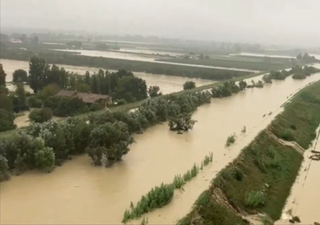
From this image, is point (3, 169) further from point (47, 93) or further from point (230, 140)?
point (47, 93)

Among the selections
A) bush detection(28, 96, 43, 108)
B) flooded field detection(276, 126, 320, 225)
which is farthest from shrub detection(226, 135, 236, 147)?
bush detection(28, 96, 43, 108)

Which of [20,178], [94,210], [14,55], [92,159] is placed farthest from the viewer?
[14,55]

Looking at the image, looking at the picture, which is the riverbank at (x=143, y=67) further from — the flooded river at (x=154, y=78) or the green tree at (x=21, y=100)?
the green tree at (x=21, y=100)

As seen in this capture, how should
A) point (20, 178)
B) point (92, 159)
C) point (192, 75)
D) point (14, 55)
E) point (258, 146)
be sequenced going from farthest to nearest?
point (14, 55)
point (192, 75)
point (258, 146)
point (92, 159)
point (20, 178)

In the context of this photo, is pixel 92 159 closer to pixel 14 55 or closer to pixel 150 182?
pixel 150 182

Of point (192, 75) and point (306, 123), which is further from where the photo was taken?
point (192, 75)

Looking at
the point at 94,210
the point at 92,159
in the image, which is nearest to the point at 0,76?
the point at 92,159
